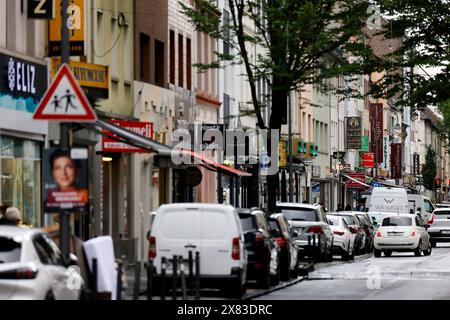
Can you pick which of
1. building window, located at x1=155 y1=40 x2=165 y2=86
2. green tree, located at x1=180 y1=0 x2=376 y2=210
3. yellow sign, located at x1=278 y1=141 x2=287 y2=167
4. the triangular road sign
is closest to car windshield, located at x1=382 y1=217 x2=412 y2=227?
yellow sign, located at x1=278 y1=141 x2=287 y2=167

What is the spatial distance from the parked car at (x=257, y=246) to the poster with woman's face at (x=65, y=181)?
12.2 meters

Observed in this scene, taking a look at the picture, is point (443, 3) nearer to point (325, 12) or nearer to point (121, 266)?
point (325, 12)

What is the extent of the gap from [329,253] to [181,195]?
254 inches

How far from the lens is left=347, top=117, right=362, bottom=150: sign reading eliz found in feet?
325

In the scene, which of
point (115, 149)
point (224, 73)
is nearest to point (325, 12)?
point (115, 149)

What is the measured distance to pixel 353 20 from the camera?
141ft

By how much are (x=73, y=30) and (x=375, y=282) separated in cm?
896

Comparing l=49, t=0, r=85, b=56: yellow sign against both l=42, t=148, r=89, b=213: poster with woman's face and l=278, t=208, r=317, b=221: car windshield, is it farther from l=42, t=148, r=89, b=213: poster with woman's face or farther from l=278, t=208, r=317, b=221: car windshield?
l=42, t=148, r=89, b=213: poster with woman's face

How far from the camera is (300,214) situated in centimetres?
4653

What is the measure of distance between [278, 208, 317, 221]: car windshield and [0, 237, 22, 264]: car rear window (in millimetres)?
27521

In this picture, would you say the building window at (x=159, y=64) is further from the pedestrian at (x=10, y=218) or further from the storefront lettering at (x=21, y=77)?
the pedestrian at (x=10, y=218)

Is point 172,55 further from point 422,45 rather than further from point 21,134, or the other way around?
point 21,134

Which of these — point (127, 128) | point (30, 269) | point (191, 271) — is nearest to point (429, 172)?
point (127, 128)

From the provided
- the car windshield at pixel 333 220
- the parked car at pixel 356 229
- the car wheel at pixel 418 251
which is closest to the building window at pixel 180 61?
the car windshield at pixel 333 220
